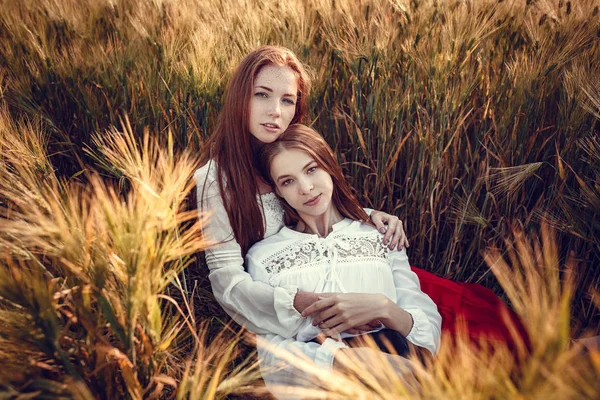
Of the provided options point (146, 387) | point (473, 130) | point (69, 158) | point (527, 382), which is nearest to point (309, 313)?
point (146, 387)

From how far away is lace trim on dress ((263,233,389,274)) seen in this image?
154 centimetres

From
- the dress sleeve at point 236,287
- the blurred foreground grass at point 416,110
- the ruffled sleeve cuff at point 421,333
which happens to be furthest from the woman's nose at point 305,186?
the ruffled sleeve cuff at point 421,333

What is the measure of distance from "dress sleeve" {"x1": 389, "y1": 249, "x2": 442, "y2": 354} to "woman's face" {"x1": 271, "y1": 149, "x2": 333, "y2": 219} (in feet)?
0.95

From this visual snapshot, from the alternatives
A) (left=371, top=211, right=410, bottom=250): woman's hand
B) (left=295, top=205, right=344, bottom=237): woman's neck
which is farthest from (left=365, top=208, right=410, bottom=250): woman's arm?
(left=295, top=205, right=344, bottom=237): woman's neck

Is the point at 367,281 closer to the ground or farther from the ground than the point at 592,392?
closer to the ground

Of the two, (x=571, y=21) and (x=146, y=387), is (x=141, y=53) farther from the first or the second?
(x=571, y=21)

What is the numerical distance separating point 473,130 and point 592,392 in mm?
1489

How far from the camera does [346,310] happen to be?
1340 mm

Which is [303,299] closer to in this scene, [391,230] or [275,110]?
[391,230]

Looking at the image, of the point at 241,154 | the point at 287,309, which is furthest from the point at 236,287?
the point at 241,154

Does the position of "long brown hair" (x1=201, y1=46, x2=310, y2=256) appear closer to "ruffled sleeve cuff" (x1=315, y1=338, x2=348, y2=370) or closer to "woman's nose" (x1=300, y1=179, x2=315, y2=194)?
"woman's nose" (x1=300, y1=179, x2=315, y2=194)

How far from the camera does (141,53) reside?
2.03m

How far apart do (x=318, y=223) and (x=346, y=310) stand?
40 centimetres

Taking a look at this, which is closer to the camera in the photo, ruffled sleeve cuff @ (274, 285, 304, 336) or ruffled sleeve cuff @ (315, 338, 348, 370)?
ruffled sleeve cuff @ (315, 338, 348, 370)
